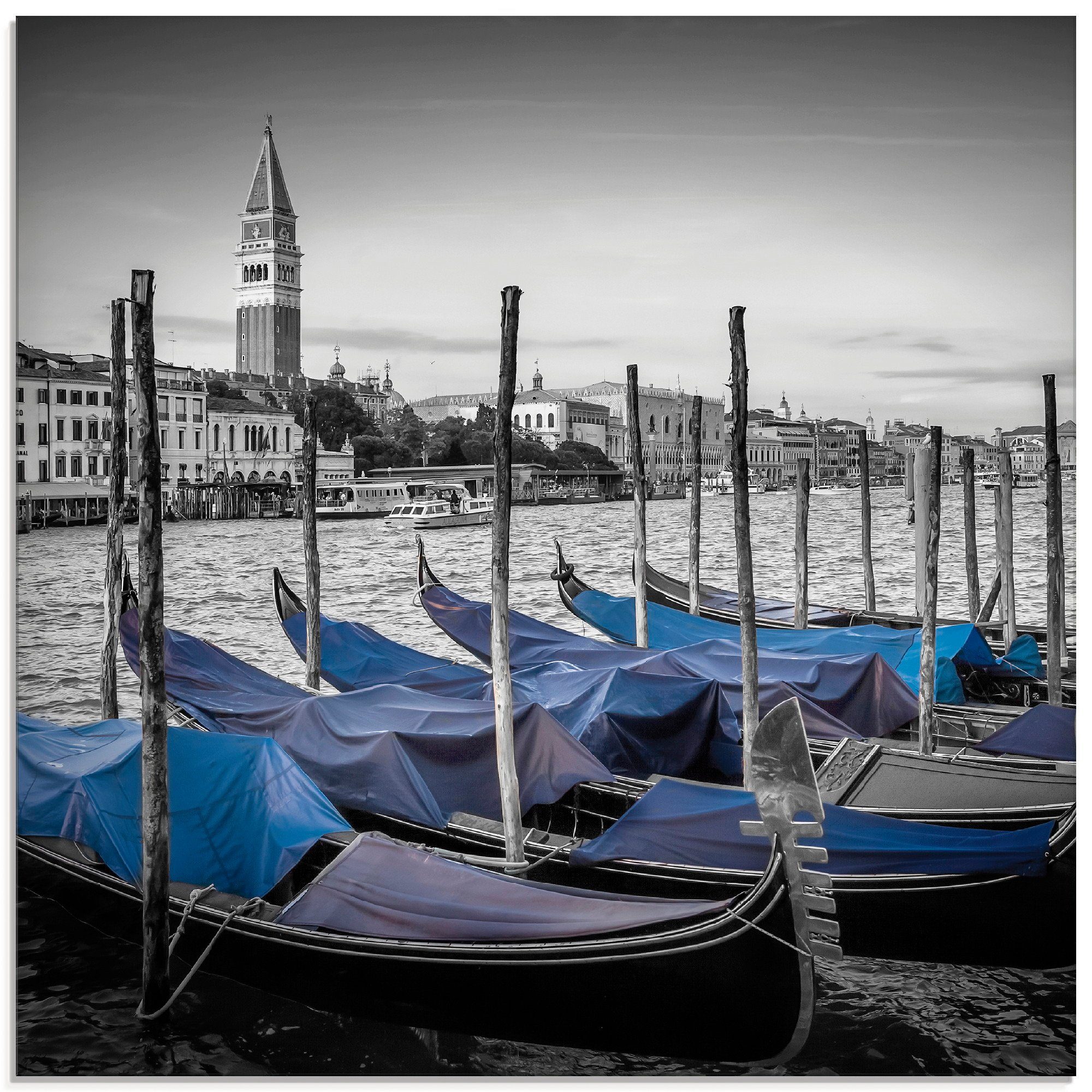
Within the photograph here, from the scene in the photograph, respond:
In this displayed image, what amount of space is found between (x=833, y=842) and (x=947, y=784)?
0.62 metres

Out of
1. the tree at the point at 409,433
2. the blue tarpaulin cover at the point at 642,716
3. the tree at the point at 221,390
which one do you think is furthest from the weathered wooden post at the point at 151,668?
the tree at the point at 409,433

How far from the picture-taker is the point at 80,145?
2389 mm

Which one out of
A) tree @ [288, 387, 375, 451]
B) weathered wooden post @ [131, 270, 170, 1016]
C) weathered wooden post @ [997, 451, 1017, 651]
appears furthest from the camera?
tree @ [288, 387, 375, 451]

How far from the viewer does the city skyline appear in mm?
2219

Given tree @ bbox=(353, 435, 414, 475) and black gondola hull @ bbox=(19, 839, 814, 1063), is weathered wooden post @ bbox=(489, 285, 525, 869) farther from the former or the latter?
tree @ bbox=(353, 435, 414, 475)

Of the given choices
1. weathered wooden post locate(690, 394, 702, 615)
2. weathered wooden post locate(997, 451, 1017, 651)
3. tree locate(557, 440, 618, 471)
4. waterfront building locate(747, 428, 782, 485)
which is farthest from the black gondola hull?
waterfront building locate(747, 428, 782, 485)

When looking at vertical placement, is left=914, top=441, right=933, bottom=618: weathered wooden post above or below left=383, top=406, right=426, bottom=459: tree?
below

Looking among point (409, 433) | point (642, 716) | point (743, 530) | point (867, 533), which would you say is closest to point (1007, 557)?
point (743, 530)

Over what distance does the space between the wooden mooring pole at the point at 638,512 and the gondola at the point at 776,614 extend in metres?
0.45

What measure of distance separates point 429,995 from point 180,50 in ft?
6.30

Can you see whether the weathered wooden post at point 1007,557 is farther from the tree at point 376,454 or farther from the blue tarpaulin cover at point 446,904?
the tree at point 376,454

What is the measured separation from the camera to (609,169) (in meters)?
2.64

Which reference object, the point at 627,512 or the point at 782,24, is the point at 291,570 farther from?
the point at 627,512

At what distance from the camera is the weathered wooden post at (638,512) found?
4863 mm
